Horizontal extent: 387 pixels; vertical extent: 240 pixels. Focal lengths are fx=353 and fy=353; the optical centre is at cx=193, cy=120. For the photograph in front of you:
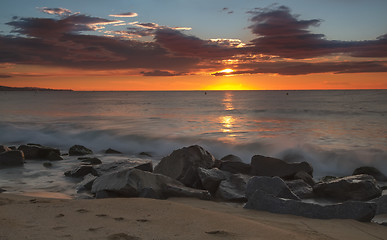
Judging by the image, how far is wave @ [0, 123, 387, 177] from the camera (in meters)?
12.8

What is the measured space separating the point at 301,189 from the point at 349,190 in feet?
3.11

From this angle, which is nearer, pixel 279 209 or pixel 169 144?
pixel 279 209

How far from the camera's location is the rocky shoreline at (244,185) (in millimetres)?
5472

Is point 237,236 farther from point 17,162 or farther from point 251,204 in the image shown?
point 17,162

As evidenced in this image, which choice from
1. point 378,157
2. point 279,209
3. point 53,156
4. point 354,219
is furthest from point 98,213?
point 378,157

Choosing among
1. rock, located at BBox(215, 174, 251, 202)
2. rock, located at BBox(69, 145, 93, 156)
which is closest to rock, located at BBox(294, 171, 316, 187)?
rock, located at BBox(215, 174, 251, 202)

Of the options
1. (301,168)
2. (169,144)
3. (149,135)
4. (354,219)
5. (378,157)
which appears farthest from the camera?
(149,135)

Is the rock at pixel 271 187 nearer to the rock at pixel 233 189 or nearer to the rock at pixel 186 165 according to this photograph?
the rock at pixel 233 189

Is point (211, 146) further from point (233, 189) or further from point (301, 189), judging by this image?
point (233, 189)

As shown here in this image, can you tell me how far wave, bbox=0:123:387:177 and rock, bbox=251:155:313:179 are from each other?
2298 mm

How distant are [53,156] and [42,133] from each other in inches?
434

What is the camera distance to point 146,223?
4.20 m

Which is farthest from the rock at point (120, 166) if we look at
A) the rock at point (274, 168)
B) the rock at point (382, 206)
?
the rock at point (382, 206)

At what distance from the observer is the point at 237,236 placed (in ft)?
12.4
